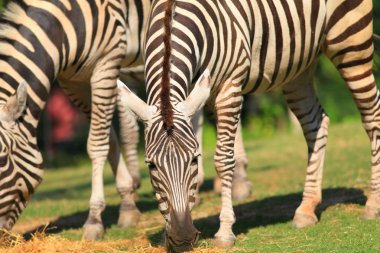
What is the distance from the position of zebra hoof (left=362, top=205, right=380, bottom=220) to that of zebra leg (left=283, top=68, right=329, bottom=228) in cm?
56

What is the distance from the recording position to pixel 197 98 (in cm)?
638

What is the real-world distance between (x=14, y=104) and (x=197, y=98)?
2.12 m

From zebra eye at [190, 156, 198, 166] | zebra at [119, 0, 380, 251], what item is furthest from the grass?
zebra eye at [190, 156, 198, 166]

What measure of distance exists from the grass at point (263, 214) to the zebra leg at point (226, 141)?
166 mm

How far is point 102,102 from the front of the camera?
8.85m

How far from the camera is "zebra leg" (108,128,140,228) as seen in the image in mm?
9508

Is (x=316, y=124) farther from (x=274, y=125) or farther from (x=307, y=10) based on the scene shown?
(x=274, y=125)

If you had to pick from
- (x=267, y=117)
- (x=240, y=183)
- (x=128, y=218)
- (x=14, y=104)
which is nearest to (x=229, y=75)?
(x=14, y=104)

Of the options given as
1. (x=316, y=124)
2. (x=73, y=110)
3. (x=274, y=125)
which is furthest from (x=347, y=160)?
(x=73, y=110)

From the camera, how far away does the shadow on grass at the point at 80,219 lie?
9711 mm

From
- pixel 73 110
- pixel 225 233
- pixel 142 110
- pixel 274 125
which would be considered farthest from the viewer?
pixel 73 110

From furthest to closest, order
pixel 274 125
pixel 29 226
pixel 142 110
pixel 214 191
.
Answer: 1. pixel 274 125
2. pixel 214 191
3. pixel 29 226
4. pixel 142 110

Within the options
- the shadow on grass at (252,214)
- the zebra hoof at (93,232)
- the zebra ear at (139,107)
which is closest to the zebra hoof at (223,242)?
the shadow on grass at (252,214)

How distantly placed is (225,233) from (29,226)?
3.72 m
